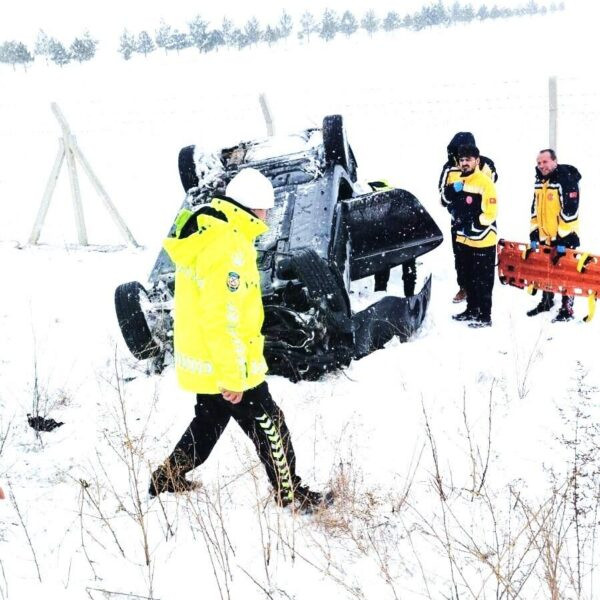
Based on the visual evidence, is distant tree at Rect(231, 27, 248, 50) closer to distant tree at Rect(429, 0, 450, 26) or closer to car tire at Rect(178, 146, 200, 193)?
distant tree at Rect(429, 0, 450, 26)

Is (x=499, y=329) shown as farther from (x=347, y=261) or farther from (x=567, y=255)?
(x=347, y=261)

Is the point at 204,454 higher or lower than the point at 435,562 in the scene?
higher

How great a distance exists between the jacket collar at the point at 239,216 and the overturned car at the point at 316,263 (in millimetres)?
1378

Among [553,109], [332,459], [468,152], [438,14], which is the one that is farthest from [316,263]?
[438,14]

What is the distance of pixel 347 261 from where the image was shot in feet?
16.0

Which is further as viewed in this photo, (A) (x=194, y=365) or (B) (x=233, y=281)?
(A) (x=194, y=365)

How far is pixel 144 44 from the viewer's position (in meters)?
55.1

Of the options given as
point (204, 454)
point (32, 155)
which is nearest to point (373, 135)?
point (32, 155)

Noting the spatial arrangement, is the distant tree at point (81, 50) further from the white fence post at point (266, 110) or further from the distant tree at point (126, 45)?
the white fence post at point (266, 110)

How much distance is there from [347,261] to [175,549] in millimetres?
2741

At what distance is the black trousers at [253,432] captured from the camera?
2859mm

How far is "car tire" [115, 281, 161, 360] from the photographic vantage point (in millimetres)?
4617

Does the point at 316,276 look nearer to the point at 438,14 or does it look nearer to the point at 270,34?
the point at 270,34

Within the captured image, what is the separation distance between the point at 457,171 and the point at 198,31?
60199 millimetres
